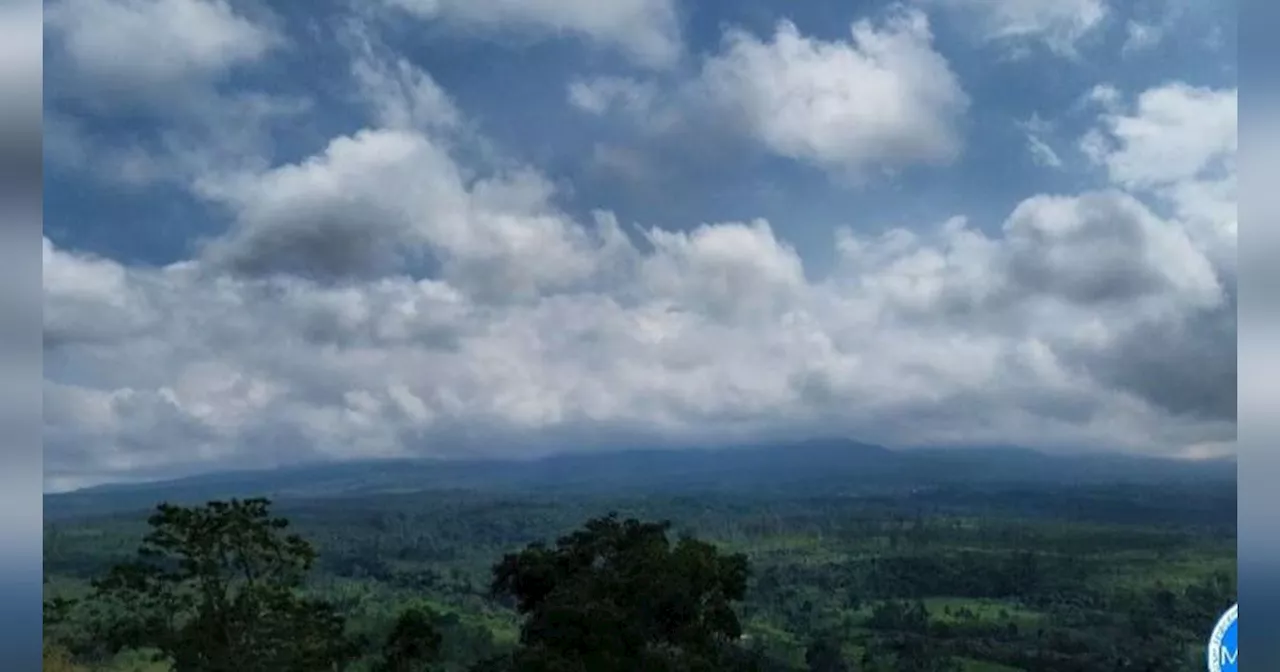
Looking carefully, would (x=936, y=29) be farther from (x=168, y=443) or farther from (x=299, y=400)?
(x=168, y=443)

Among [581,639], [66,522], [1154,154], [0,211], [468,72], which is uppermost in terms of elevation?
Result: [468,72]

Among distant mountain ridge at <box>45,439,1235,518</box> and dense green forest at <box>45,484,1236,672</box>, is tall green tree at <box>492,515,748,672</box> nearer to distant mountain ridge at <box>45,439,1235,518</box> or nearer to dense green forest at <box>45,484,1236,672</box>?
dense green forest at <box>45,484,1236,672</box>

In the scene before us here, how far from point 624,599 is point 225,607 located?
1435 millimetres

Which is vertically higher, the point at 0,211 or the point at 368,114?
the point at 368,114

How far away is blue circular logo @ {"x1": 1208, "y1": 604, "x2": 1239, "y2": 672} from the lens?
4184mm

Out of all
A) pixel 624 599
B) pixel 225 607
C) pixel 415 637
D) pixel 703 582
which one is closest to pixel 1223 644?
pixel 703 582

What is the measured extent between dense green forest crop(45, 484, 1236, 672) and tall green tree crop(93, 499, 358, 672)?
1 cm

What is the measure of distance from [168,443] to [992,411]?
285 cm

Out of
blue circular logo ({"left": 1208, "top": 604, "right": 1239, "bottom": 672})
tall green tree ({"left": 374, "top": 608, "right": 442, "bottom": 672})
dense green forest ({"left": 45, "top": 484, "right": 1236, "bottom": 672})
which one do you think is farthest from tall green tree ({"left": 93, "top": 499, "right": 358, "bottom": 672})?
blue circular logo ({"left": 1208, "top": 604, "right": 1239, "bottom": 672})

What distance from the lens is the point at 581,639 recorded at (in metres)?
4.54

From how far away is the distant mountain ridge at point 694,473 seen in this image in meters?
4.36

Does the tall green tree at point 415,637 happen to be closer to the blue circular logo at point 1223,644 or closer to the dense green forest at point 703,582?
the dense green forest at point 703,582

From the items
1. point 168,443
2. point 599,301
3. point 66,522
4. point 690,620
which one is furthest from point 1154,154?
point 66,522

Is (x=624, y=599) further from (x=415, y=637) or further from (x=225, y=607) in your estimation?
(x=225, y=607)
